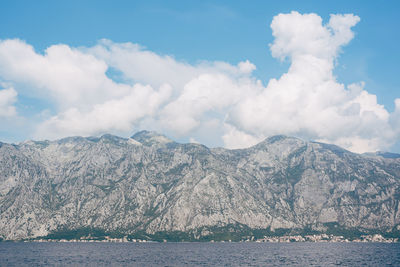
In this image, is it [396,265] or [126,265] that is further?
[126,265]

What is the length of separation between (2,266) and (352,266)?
178m

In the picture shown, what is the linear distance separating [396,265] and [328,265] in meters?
31.9

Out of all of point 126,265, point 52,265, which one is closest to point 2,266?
point 52,265

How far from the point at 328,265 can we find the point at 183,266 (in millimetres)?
75157

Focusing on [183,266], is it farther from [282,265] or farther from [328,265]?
[328,265]

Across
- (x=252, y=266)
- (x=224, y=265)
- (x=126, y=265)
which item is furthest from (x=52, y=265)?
(x=252, y=266)

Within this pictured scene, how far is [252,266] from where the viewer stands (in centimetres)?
17425

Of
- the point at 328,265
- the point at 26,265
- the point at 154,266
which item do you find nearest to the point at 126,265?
the point at 154,266

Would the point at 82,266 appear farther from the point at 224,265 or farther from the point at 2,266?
the point at 224,265

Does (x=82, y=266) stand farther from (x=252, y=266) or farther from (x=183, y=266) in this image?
(x=252, y=266)

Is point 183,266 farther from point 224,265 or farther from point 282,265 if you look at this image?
point 282,265

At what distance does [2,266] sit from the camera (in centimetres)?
17488

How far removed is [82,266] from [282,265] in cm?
10359

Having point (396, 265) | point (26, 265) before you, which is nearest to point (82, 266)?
point (26, 265)
